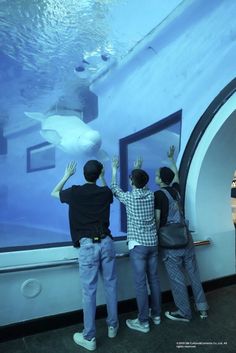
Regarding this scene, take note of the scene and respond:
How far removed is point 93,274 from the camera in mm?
1969

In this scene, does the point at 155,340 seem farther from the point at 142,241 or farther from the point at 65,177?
the point at 65,177

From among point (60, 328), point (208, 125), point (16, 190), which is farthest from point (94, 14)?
point (60, 328)

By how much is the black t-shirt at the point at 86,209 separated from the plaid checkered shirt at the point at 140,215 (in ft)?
0.94

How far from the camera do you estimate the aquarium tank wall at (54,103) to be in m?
2.54

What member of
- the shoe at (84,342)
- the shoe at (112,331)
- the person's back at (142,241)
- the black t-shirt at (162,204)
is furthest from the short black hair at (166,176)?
the shoe at (84,342)

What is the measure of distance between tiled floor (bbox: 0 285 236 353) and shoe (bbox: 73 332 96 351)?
0.03 m

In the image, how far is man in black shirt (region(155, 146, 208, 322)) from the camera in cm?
238

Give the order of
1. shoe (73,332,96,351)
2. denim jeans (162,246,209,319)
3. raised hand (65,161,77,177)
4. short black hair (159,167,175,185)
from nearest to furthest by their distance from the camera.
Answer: shoe (73,332,96,351)
raised hand (65,161,77,177)
denim jeans (162,246,209,319)
short black hair (159,167,175,185)

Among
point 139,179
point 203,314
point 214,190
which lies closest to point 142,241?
point 139,179

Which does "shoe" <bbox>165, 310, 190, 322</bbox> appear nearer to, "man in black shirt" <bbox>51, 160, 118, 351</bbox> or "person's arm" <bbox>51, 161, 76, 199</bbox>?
"man in black shirt" <bbox>51, 160, 118, 351</bbox>

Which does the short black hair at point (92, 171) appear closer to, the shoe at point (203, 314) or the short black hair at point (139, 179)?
the short black hair at point (139, 179)

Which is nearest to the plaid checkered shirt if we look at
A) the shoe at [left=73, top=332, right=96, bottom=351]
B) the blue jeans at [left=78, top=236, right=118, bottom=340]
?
the blue jeans at [left=78, top=236, right=118, bottom=340]

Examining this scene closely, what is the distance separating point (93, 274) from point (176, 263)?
837mm

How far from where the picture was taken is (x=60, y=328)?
2.25 metres
